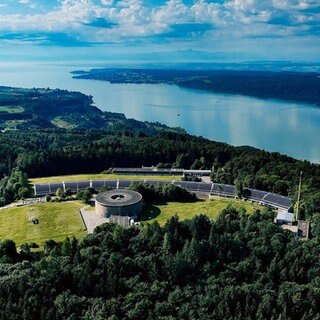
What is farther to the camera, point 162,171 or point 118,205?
point 162,171

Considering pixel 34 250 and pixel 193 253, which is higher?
pixel 193 253

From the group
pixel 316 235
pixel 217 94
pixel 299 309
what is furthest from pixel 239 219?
pixel 217 94

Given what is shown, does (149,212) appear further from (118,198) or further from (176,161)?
(176,161)

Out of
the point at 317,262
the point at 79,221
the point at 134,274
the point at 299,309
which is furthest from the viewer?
the point at 79,221

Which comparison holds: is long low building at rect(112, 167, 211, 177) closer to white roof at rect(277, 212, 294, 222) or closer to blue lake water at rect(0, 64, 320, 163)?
white roof at rect(277, 212, 294, 222)

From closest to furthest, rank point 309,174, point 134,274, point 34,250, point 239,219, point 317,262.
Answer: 1. point 134,274
2. point 317,262
3. point 34,250
4. point 239,219
5. point 309,174

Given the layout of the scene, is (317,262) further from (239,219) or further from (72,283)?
(72,283)

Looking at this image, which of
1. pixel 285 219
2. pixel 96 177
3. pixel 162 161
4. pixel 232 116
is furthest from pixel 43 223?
pixel 232 116
